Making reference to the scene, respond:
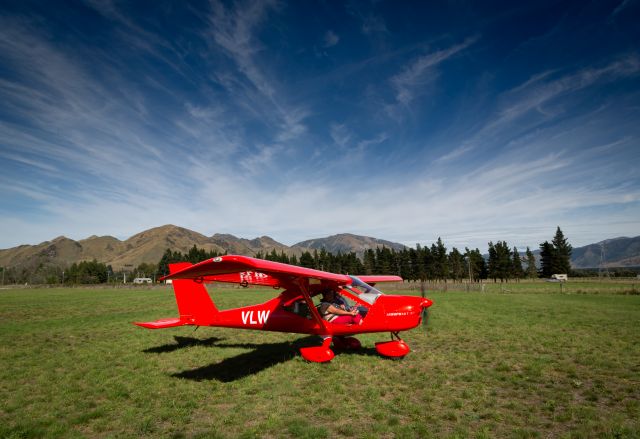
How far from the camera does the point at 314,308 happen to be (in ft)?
29.3

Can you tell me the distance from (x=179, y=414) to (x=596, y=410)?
7390mm

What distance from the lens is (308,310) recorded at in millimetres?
9492

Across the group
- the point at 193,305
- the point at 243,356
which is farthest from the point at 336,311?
the point at 193,305

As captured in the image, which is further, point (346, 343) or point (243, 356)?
point (346, 343)

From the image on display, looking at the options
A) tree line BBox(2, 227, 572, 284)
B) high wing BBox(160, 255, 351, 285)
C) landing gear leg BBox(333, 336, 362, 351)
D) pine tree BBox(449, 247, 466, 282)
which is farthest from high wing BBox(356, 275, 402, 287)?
pine tree BBox(449, 247, 466, 282)

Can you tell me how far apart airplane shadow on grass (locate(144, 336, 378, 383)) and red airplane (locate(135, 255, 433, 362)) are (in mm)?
862

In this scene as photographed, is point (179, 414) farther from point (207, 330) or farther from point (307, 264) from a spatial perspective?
point (307, 264)

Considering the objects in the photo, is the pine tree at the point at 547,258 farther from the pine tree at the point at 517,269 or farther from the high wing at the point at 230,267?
the high wing at the point at 230,267

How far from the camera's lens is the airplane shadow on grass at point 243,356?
8.05 metres

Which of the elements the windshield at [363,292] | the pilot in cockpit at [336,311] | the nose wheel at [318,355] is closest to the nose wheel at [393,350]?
the pilot in cockpit at [336,311]

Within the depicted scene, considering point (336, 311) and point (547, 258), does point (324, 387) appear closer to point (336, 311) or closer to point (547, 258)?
point (336, 311)

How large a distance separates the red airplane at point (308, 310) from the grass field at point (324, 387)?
2.70 feet

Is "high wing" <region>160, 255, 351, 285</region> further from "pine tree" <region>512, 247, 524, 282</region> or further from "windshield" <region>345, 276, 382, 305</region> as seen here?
"pine tree" <region>512, 247, 524, 282</region>

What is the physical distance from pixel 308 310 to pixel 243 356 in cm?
254
